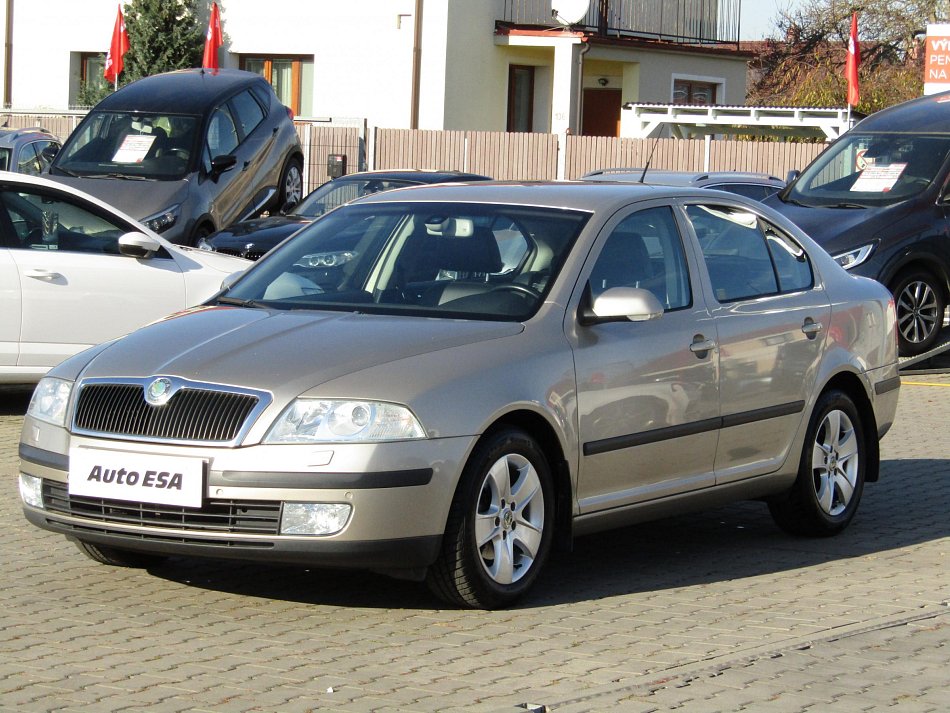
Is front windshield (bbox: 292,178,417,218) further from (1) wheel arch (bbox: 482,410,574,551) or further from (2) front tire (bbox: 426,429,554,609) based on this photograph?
(2) front tire (bbox: 426,429,554,609)

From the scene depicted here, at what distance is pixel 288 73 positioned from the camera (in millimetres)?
34281

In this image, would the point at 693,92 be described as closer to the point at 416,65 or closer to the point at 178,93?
the point at 416,65

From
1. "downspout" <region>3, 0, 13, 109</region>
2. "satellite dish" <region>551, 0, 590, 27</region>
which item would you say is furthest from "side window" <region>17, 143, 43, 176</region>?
"downspout" <region>3, 0, 13, 109</region>

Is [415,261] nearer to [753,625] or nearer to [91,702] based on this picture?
[753,625]

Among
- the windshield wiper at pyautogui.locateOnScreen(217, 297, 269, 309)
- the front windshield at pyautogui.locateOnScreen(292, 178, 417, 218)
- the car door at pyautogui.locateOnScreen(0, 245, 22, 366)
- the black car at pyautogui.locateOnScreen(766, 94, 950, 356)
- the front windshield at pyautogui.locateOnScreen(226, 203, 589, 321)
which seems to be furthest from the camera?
the front windshield at pyautogui.locateOnScreen(292, 178, 417, 218)

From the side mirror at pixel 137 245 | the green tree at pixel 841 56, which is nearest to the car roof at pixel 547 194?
the side mirror at pixel 137 245

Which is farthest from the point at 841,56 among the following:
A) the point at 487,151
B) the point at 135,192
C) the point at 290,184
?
the point at 135,192

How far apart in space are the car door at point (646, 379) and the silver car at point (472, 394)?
0.03ft

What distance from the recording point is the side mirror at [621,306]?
21.3 feet

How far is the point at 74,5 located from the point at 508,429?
31291 millimetres

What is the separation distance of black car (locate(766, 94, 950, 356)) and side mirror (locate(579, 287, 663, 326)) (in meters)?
8.30

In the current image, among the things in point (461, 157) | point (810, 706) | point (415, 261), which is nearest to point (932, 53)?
point (461, 157)

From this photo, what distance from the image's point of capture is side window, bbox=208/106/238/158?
18.8 meters

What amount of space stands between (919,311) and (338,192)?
6157 mm
